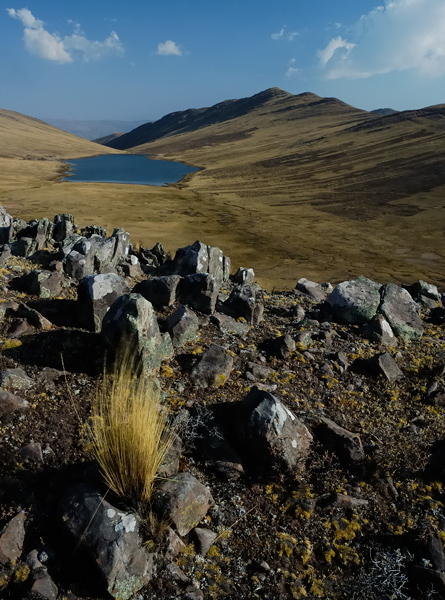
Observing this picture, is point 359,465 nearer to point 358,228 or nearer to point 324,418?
point 324,418

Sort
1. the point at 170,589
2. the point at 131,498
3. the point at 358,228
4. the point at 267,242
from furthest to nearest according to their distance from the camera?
the point at 358,228
the point at 267,242
the point at 131,498
the point at 170,589

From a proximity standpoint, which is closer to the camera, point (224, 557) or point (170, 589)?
point (170, 589)

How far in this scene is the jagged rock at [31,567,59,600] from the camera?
3163 mm

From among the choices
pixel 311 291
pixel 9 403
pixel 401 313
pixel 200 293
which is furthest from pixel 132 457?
pixel 311 291

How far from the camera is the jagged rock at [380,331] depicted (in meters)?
7.75

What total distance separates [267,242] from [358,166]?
49145 millimetres

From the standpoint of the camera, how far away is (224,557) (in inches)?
146

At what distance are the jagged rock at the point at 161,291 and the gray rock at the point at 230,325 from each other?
94 cm

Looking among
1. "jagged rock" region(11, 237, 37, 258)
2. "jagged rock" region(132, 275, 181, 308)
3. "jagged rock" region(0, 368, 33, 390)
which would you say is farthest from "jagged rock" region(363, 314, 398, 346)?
"jagged rock" region(11, 237, 37, 258)

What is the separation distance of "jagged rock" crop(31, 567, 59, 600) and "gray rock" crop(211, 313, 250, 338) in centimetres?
467

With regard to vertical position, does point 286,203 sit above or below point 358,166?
below

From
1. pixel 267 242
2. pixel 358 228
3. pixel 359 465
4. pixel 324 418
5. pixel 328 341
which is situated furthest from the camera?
pixel 358 228

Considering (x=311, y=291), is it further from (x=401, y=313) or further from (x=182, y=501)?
(x=182, y=501)

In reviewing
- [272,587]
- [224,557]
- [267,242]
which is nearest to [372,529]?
[272,587]
